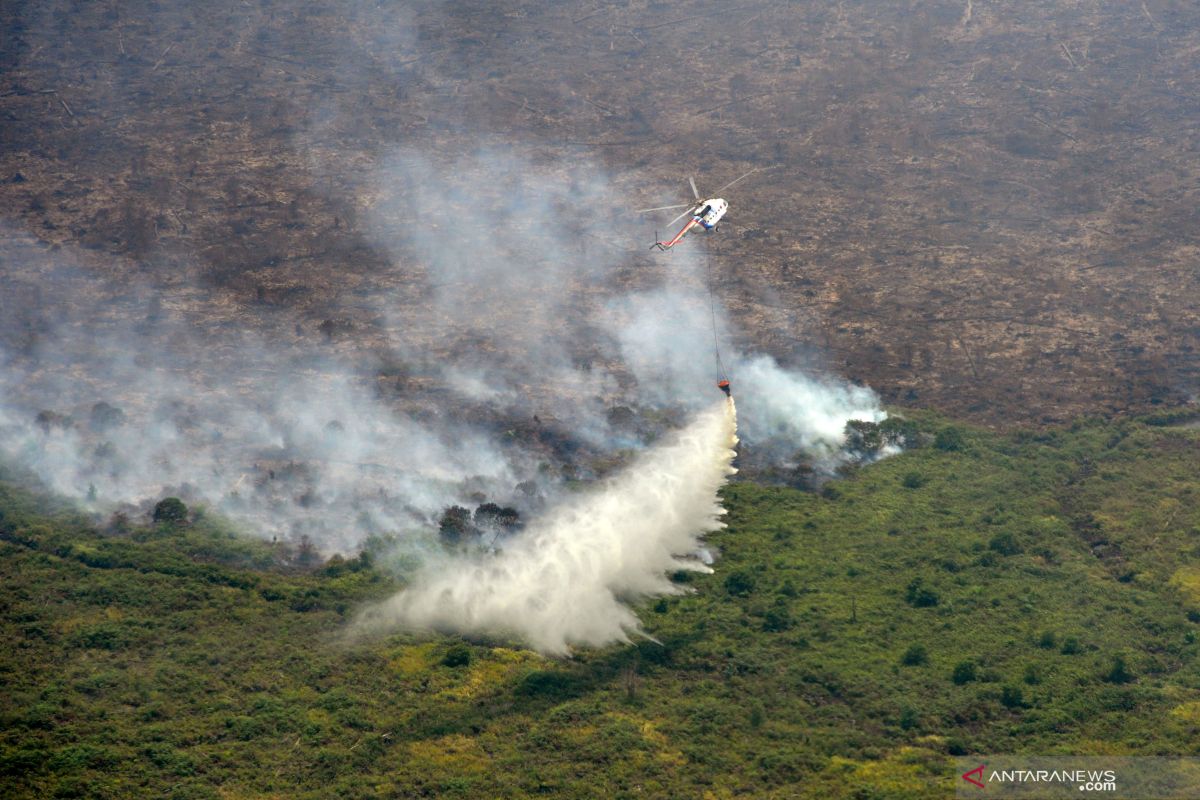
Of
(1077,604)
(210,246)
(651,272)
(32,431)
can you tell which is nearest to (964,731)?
(1077,604)

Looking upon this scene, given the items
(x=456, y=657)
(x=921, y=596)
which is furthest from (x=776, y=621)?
(x=456, y=657)

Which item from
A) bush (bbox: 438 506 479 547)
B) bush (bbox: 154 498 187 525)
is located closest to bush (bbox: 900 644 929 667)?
bush (bbox: 438 506 479 547)

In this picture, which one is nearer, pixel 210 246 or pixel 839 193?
pixel 210 246

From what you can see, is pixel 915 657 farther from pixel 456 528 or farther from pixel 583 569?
pixel 456 528

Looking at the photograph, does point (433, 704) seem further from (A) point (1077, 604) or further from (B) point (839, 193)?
(B) point (839, 193)

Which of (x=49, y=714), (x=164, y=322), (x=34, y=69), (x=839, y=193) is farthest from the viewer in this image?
(x=34, y=69)

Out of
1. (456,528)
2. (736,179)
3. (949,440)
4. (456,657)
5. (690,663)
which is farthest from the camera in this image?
(736,179)

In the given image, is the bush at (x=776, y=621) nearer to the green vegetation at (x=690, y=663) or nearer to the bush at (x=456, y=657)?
the green vegetation at (x=690, y=663)
